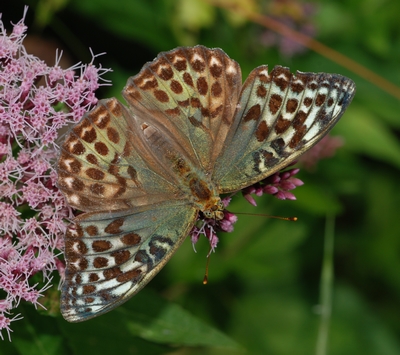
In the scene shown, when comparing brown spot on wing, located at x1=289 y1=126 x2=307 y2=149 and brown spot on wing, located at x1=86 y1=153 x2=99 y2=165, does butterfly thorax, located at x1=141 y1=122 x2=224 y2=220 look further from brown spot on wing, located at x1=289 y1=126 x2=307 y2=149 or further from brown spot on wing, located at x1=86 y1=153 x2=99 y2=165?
brown spot on wing, located at x1=289 y1=126 x2=307 y2=149

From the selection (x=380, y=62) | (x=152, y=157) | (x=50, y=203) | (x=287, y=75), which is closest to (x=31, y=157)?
(x=50, y=203)

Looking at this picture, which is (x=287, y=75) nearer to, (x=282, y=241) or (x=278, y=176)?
(x=278, y=176)

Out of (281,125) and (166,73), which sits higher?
(166,73)

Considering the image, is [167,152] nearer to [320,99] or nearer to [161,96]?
[161,96]

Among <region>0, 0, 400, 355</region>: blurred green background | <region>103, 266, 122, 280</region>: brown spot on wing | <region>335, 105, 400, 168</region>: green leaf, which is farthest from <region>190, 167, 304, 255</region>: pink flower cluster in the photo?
<region>335, 105, 400, 168</region>: green leaf

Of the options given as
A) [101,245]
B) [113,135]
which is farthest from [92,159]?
[101,245]

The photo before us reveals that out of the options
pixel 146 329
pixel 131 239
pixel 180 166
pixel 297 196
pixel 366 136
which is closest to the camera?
pixel 131 239
